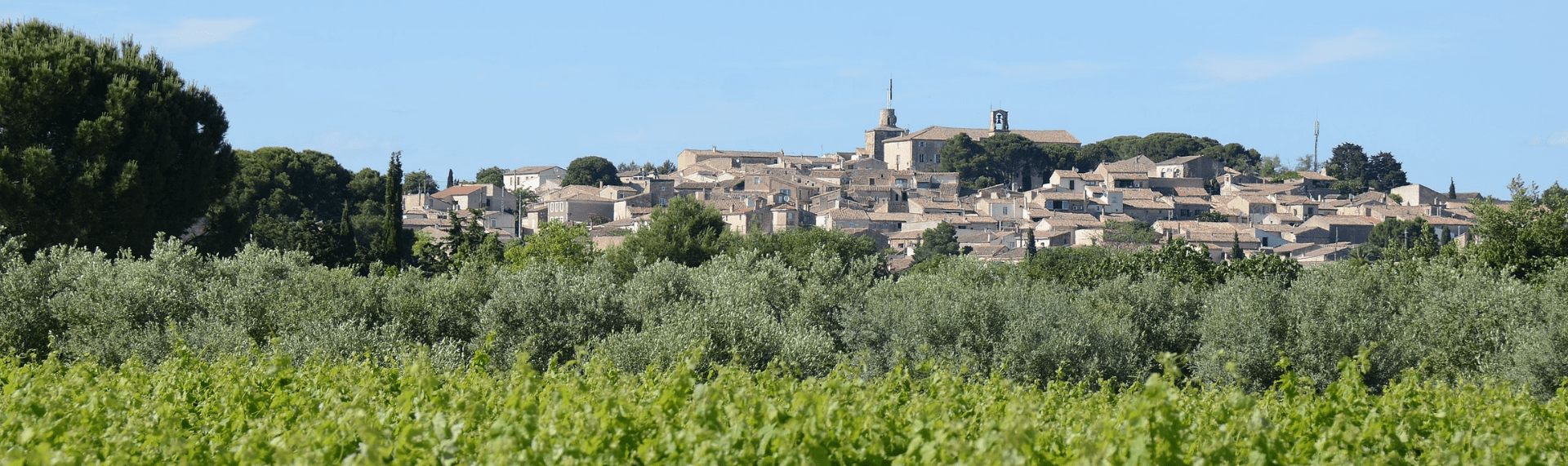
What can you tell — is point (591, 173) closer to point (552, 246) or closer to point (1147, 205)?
point (1147, 205)

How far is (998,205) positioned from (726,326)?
87821mm

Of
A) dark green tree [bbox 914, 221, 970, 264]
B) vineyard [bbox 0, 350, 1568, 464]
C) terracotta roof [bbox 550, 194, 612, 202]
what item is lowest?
dark green tree [bbox 914, 221, 970, 264]

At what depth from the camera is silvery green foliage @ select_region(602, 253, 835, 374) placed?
54.3ft

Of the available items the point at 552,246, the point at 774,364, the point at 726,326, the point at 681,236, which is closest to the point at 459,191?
the point at 552,246

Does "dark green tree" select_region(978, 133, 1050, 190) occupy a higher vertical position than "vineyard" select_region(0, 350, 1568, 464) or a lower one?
higher

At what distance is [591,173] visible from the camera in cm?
12494

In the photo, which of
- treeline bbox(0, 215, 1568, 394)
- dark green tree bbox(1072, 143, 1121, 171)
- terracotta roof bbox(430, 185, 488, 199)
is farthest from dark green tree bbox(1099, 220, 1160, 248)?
treeline bbox(0, 215, 1568, 394)

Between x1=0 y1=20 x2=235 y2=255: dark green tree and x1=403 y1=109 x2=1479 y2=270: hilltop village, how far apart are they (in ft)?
175

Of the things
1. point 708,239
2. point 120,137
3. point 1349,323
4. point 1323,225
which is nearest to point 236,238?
point 120,137

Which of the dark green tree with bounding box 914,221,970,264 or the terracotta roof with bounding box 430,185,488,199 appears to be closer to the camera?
the dark green tree with bounding box 914,221,970,264

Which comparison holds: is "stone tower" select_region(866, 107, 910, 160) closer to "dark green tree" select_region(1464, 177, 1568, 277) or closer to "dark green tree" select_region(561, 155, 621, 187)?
"dark green tree" select_region(561, 155, 621, 187)

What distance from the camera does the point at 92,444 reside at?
6.25 m

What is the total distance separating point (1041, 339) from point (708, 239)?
30892 mm

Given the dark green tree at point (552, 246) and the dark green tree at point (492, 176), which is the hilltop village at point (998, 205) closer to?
the dark green tree at point (492, 176)
